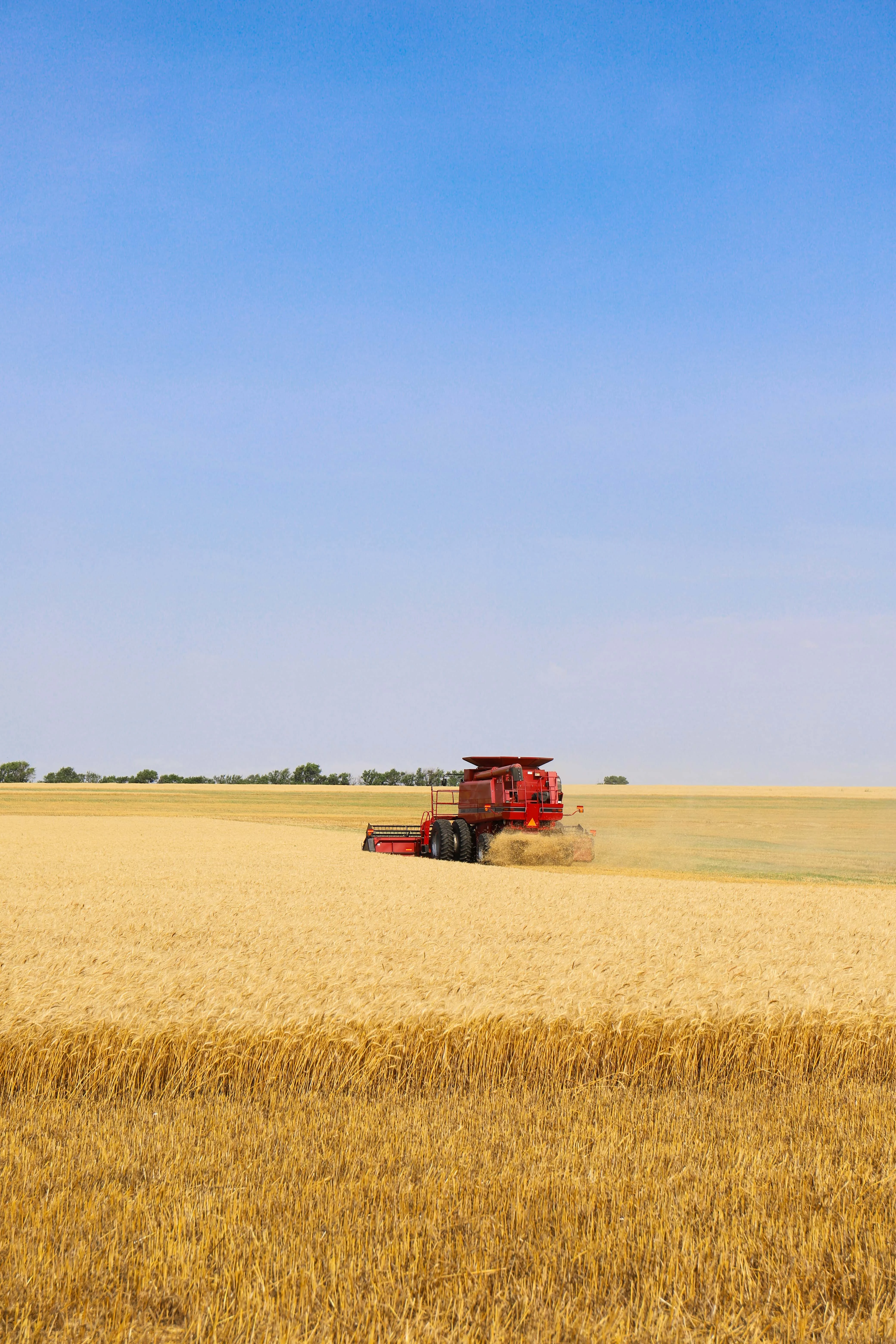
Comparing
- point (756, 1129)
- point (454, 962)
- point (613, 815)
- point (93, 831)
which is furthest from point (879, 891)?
point (613, 815)

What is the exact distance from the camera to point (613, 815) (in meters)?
63.9

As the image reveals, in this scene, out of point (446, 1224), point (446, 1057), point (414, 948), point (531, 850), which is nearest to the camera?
point (446, 1224)

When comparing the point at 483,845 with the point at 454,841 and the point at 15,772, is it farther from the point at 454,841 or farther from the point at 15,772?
the point at 15,772

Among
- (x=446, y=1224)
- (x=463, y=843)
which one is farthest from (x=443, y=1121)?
(x=463, y=843)

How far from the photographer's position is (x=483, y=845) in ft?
92.5

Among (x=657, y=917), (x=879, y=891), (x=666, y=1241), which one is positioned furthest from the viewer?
(x=879, y=891)

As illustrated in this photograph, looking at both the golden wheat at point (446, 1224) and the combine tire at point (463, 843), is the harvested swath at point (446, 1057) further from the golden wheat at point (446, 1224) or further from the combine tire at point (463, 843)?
the combine tire at point (463, 843)

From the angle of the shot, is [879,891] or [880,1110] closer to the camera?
[880,1110]

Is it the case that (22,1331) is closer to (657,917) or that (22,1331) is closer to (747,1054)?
(747,1054)

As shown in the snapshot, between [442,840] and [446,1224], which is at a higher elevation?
[442,840]

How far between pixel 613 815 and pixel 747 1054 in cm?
5665

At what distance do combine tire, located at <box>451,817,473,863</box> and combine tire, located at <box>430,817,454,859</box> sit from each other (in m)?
0.13

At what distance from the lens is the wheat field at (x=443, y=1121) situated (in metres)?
4.09

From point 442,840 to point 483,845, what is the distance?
1.41 metres
